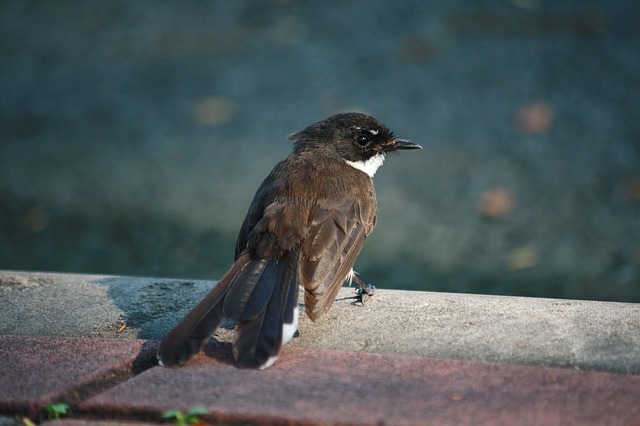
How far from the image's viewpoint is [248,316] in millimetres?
3010

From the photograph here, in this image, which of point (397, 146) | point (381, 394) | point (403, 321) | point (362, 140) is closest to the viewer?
point (381, 394)

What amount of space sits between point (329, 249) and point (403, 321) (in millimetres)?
532


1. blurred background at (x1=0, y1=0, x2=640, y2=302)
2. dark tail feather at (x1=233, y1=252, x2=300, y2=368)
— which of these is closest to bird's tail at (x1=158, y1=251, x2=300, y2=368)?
dark tail feather at (x1=233, y1=252, x2=300, y2=368)

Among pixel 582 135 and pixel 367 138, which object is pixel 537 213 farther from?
pixel 367 138

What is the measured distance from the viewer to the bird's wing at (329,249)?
11.2ft

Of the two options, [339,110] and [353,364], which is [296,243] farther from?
[339,110]

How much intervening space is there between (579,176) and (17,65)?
21.3 ft

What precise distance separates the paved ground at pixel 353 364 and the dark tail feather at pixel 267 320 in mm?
65

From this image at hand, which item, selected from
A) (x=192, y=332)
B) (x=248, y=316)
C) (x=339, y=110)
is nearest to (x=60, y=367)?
(x=192, y=332)

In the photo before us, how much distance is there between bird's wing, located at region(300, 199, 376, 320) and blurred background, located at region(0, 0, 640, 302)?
5.69 feet

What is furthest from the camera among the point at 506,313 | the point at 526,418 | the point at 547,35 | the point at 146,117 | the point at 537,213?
the point at 547,35

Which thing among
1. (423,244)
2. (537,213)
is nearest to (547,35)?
(537,213)

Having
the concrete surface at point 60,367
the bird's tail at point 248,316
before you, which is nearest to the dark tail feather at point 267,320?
the bird's tail at point 248,316

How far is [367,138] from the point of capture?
4.78 metres
